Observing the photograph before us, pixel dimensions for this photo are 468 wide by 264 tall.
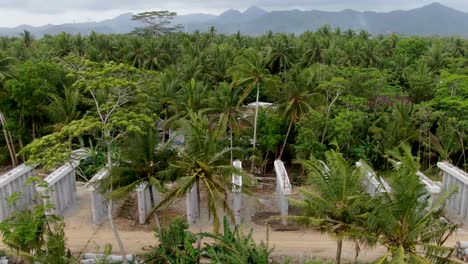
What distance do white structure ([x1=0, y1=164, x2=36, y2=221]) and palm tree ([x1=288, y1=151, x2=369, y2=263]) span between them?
595 inches

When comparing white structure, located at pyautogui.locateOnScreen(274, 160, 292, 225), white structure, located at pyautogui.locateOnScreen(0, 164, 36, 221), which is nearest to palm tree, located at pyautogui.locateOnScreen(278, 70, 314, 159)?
white structure, located at pyautogui.locateOnScreen(274, 160, 292, 225)

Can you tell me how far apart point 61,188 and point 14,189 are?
2.49 metres

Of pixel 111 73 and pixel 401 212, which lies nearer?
pixel 401 212

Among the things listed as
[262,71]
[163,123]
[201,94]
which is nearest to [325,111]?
[262,71]

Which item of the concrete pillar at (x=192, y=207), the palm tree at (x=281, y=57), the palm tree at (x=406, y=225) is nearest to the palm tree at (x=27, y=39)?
the palm tree at (x=281, y=57)

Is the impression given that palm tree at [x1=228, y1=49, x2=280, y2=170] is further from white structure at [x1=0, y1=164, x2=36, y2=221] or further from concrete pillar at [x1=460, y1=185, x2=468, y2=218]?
white structure at [x1=0, y1=164, x2=36, y2=221]

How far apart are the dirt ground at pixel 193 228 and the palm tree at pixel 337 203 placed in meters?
3.00

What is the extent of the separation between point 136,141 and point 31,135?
67.2ft

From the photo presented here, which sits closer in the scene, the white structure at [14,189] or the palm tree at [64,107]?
the white structure at [14,189]

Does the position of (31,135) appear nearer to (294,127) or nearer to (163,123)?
(163,123)

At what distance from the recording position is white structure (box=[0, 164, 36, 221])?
23405 millimetres

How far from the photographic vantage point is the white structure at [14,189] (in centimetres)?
2340

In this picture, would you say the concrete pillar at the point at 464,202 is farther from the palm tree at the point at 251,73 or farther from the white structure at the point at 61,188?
the white structure at the point at 61,188

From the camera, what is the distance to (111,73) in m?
19.8
